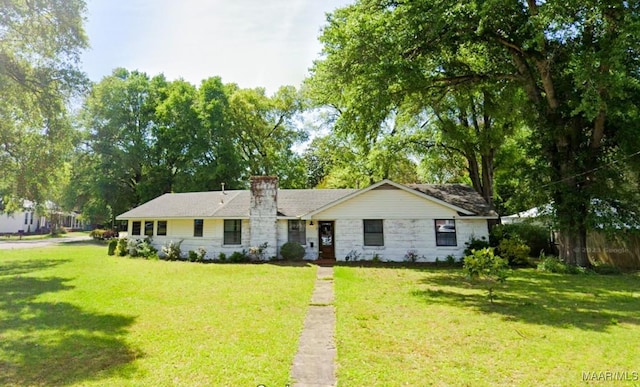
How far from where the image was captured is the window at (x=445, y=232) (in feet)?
61.9

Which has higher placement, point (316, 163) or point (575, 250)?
point (316, 163)

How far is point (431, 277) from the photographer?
14352 millimetres

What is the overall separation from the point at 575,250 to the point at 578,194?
8.83 feet

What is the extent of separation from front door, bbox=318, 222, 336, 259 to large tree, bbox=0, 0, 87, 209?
613 inches

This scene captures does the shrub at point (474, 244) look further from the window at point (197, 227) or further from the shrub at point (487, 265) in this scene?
the window at point (197, 227)

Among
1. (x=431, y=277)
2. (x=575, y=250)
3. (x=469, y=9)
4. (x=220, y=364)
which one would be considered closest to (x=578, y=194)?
(x=575, y=250)

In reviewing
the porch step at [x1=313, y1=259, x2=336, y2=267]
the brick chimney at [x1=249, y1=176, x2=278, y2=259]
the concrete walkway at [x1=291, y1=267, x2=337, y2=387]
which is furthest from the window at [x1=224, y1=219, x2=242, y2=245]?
the concrete walkway at [x1=291, y1=267, x2=337, y2=387]

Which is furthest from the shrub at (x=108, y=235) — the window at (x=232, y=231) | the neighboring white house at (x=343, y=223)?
the window at (x=232, y=231)

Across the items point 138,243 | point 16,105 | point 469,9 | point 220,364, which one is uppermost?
point 469,9

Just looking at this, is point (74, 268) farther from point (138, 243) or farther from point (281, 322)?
point (281, 322)

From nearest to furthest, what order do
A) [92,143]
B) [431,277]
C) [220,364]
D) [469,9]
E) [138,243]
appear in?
1. [220,364]
2. [469,9]
3. [431,277]
4. [138,243]
5. [92,143]

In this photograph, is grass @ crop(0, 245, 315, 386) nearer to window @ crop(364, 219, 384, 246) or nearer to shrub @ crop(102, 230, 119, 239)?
window @ crop(364, 219, 384, 246)

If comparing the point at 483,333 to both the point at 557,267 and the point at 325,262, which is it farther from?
the point at 325,262

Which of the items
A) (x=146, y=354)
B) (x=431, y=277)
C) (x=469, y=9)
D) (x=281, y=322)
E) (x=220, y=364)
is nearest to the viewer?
(x=220, y=364)
